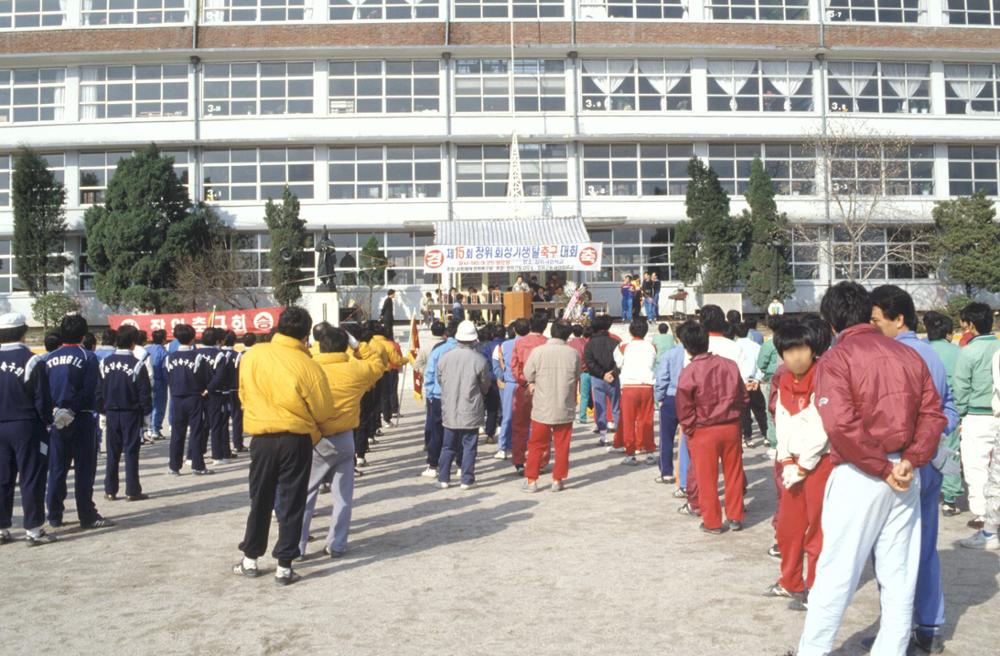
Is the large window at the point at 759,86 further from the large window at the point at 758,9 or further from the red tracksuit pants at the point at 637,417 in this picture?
the red tracksuit pants at the point at 637,417

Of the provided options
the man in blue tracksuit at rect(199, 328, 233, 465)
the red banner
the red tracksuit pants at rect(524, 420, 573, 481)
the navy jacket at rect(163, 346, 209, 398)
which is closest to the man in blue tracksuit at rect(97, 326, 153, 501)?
the navy jacket at rect(163, 346, 209, 398)

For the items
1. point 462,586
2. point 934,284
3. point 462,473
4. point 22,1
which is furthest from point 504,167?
point 462,586

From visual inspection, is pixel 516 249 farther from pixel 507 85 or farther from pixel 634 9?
pixel 634 9

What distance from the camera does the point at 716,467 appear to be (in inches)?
274

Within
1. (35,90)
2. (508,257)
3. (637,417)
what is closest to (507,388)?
(637,417)

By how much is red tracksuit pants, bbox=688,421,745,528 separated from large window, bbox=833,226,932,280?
27219mm

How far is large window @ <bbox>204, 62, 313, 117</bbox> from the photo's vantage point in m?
32.0

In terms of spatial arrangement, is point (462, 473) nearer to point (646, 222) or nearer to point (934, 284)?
point (646, 222)

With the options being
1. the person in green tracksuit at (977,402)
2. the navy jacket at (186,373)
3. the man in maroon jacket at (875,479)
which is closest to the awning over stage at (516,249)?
the navy jacket at (186,373)

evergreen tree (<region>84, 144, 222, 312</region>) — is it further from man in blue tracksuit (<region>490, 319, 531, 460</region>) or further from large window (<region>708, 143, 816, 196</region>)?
man in blue tracksuit (<region>490, 319, 531, 460</region>)

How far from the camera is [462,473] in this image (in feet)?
30.2

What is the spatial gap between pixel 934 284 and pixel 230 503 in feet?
104

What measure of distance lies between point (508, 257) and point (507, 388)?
15.4 metres

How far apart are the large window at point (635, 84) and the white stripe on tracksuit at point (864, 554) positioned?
29.9 metres
